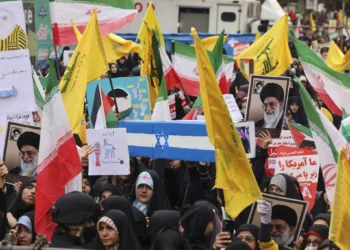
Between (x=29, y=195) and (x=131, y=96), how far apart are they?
3.46 m

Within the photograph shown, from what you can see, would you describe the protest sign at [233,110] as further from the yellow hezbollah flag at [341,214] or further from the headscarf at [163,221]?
the yellow hezbollah flag at [341,214]

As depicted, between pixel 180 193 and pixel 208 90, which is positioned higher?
pixel 208 90

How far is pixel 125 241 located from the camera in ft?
22.7

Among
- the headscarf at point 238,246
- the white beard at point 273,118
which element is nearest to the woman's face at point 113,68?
the white beard at point 273,118

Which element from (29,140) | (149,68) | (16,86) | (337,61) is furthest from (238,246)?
(337,61)

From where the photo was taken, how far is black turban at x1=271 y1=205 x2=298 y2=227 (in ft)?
25.6

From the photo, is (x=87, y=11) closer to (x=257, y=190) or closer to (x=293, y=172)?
(x=293, y=172)

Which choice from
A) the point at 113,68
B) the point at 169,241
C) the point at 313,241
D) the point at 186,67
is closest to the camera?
the point at 169,241

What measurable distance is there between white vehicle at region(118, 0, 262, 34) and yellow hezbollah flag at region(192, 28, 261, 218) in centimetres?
1862

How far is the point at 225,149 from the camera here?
7.38 metres

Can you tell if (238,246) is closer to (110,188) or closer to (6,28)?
(110,188)

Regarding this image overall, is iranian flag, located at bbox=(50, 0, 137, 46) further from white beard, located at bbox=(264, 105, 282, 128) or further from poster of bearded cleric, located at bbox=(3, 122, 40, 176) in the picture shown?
poster of bearded cleric, located at bbox=(3, 122, 40, 176)

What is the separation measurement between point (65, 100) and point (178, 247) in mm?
2480

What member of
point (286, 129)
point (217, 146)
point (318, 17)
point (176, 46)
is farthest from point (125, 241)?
point (318, 17)
